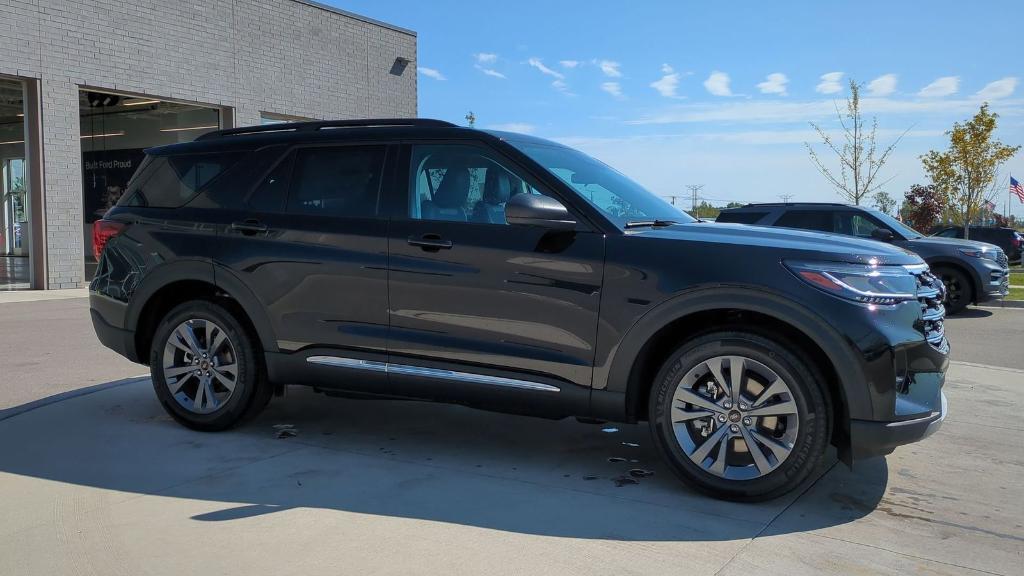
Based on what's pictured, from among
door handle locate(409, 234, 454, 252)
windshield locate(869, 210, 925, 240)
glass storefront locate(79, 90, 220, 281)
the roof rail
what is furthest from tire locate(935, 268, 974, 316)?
glass storefront locate(79, 90, 220, 281)

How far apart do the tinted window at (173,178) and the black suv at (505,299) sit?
16mm

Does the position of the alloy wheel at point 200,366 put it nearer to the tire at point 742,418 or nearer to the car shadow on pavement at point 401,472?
the car shadow on pavement at point 401,472

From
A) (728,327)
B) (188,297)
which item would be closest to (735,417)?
(728,327)

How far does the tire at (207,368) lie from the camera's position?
5117 millimetres

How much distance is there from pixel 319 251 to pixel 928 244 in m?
11.2

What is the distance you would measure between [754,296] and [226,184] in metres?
3.32

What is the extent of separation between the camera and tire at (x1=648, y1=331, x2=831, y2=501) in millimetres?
3857

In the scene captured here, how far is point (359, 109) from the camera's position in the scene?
22922 millimetres

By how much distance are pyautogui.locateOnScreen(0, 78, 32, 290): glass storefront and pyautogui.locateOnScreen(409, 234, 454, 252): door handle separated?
15702 mm

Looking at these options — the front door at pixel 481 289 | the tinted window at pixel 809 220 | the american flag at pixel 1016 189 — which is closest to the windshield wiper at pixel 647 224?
the front door at pixel 481 289

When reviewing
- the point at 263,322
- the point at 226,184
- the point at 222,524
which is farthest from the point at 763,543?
the point at 226,184

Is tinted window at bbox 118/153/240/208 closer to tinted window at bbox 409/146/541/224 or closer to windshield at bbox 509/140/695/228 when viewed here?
tinted window at bbox 409/146/541/224

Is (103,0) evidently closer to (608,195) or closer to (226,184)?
(226,184)

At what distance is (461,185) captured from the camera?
15.4 feet
